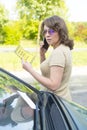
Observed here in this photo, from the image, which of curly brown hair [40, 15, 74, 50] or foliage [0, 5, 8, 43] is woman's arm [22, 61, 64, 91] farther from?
foliage [0, 5, 8, 43]

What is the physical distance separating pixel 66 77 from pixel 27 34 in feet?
88.0

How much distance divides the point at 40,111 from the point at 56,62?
2.87 ft

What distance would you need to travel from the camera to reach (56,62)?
2.88 meters

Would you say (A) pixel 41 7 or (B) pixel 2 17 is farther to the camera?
(B) pixel 2 17

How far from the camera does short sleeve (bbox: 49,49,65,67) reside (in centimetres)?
288

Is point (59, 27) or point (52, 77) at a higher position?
point (59, 27)

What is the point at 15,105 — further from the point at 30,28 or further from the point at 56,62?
the point at 30,28

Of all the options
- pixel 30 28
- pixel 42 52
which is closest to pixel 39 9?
pixel 30 28

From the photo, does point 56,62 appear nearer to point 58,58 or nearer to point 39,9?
point 58,58

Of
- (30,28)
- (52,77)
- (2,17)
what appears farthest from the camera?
(2,17)

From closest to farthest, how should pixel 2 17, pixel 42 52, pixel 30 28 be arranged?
1. pixel 42 52
2. pixel 30 28
3. pixel 2 17

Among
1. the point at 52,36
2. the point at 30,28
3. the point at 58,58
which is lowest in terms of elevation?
the point at 30,28

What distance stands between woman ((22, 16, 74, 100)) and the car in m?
0.32

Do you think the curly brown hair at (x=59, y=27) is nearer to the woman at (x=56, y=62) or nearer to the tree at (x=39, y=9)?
the woman at (x=56, y=62)
